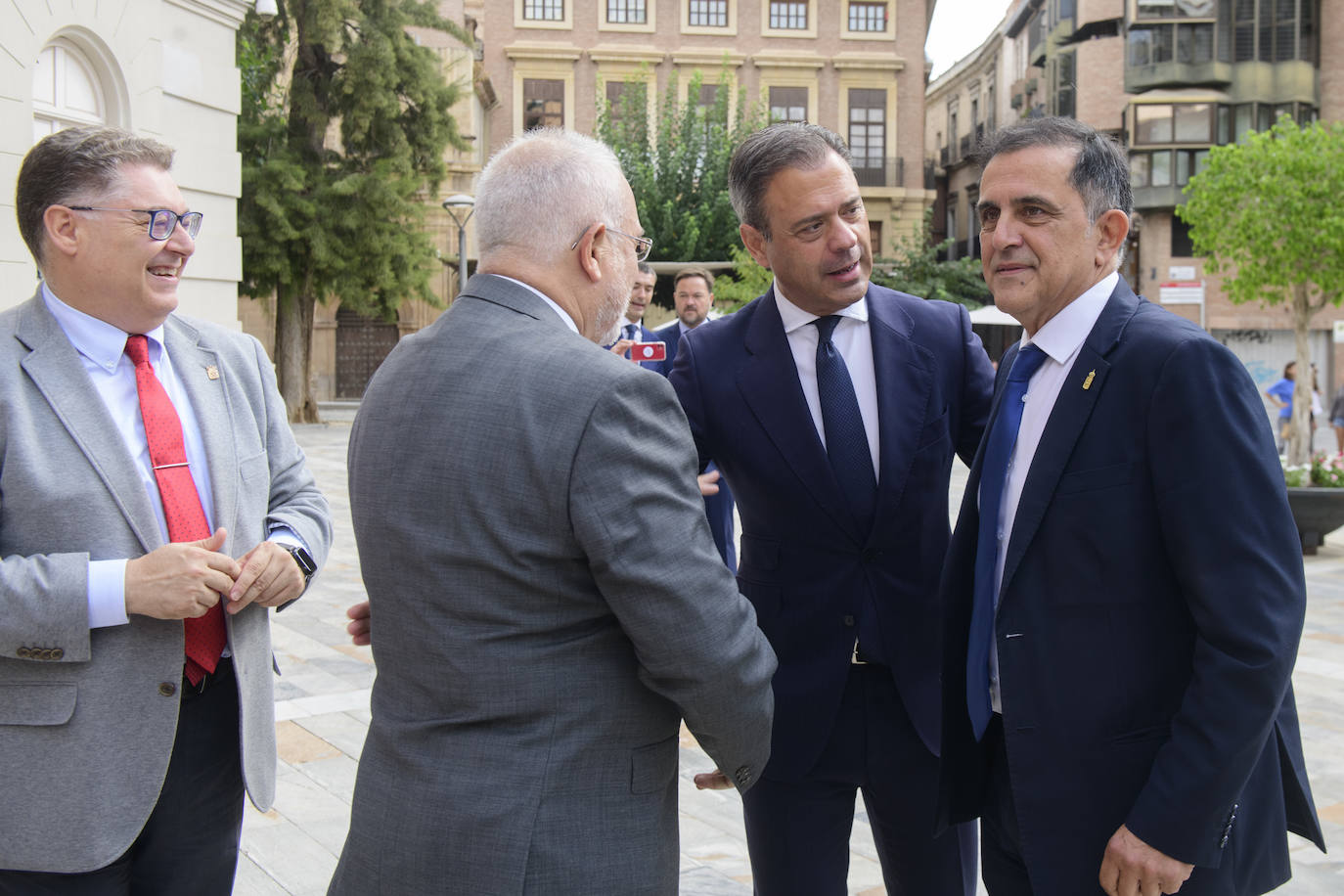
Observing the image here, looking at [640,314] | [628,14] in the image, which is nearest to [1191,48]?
[628,14]

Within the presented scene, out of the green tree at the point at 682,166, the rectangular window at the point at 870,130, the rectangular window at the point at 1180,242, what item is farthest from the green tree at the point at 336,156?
the rectangular window at the point at 1180,242

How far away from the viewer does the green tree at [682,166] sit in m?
33.5

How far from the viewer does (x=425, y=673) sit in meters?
1.89

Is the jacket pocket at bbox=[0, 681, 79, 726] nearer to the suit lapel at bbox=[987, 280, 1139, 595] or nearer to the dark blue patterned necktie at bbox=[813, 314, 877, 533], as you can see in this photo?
the dark blue patterned necktie at bbox=[813, 314, 877, 533]

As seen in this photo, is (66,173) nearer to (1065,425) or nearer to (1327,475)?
(1065,425)

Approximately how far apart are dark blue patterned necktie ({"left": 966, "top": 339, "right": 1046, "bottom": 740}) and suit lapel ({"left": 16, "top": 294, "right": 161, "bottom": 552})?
158 centimetres

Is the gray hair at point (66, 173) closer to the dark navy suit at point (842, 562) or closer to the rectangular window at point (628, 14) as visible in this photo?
the dark navy suit at point (842, 562)

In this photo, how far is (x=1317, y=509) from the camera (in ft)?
34.5

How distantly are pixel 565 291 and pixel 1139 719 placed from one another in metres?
1.22

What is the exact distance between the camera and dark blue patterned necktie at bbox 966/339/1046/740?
230 cm

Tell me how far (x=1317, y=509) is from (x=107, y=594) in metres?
10.7

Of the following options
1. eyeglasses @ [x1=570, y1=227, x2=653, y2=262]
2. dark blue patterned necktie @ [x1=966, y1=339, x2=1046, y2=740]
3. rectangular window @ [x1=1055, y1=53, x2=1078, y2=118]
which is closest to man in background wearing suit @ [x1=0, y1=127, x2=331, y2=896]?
eyeglasses @ [x1=570, y1=227, x2=653, y2=262]

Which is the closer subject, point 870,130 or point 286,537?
point 286,537

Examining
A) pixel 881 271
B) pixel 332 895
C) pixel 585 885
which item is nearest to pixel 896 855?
pixel 585 885
